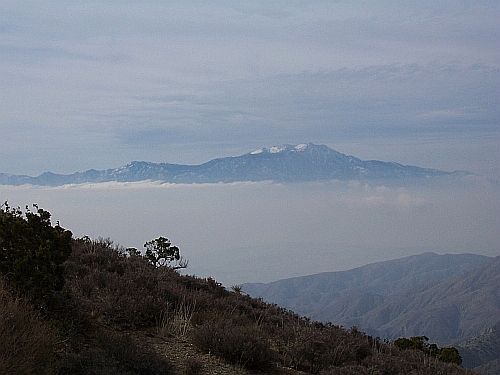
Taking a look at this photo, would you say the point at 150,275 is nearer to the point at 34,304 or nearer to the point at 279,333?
the point at 279,333

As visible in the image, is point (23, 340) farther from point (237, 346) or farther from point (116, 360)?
point (237, 346)

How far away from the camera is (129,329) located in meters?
9.81

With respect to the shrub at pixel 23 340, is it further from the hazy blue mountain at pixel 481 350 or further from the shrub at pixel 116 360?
the hazy blue mountain at pixel 481 350

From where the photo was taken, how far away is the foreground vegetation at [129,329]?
7324 mm

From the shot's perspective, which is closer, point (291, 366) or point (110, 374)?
point (110, 374)

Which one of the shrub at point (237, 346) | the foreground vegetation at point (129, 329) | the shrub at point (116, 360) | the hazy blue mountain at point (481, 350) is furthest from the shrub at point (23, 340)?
the hazy blue mountain at point (481, 350)

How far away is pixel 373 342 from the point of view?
11.6 meters

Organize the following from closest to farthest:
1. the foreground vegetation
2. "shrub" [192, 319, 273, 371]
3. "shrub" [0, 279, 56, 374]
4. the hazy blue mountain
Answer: "shrub" [0, 279, 56, 374]
the foreground vegetation
"shrub" [192, 319, 273, 371]
the hazy blue mountain

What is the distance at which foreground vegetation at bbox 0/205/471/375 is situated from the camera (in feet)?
24.0

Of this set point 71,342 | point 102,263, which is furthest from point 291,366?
point 102,263

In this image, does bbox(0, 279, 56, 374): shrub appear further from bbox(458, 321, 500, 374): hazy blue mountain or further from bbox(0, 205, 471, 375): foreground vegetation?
bbox(458, 321, 500, 374): hazy blue mountain

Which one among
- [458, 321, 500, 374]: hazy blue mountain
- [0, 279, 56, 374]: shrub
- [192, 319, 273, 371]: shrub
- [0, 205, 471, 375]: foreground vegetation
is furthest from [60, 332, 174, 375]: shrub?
[458, 321, 500, 374]: hazy blue mountain

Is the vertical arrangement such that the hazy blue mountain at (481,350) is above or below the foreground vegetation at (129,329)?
below

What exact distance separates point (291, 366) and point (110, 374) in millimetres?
3330
